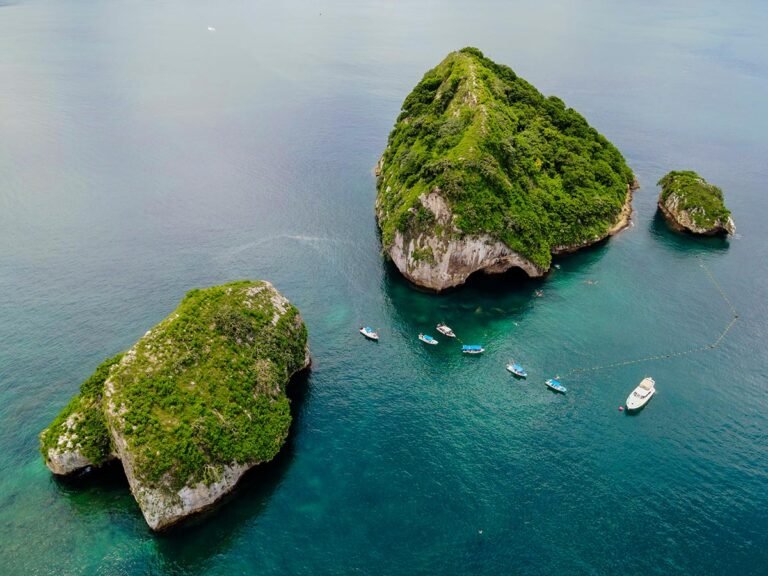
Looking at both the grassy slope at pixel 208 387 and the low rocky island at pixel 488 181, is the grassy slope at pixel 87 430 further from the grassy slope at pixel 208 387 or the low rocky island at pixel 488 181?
the low rocky island at pixel 488 181

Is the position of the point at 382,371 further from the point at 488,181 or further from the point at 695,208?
the point at 695,208

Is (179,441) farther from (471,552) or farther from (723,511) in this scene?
(723,511)

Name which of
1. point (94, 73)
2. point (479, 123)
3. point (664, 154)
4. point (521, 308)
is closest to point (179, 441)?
point (521, 308)

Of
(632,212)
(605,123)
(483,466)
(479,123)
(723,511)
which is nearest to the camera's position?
(723,511)

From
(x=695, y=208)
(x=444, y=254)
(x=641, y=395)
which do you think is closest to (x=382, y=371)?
(x=444, y=254)

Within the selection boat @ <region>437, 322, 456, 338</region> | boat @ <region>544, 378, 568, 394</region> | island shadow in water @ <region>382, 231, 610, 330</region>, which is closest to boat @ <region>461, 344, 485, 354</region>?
boat @ <region>437, 322, 456, 338</region>

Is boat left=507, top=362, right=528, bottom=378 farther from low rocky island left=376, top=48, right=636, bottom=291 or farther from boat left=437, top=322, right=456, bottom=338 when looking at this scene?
low rocky island left=376, top=48, right=636, bottom=291
